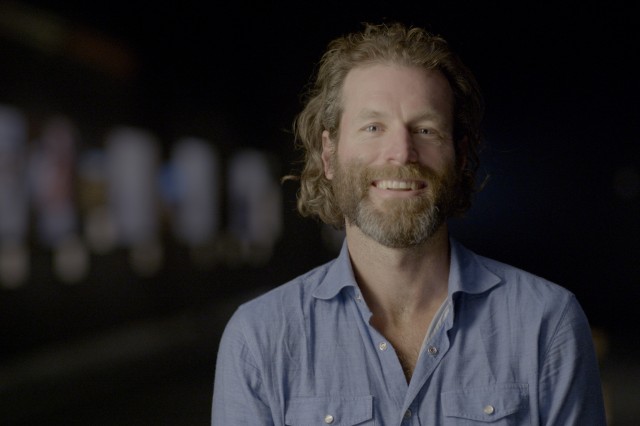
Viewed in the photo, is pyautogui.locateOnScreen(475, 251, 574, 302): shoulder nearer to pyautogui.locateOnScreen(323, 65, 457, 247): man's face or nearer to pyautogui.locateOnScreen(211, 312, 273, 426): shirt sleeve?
pyautogui.locateOnScreen(323, 65, 457, 247): man's face

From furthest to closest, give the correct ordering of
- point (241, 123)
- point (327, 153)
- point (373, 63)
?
point (241, 123) < point (327, 153) < point (373, 63)

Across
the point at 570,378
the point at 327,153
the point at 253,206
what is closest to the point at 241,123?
the point at 253,206

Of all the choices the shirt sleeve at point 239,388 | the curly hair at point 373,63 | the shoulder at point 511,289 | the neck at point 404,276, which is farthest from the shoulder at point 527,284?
the shirt sleeve at point 239,388

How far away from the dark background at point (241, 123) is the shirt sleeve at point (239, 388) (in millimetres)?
4871

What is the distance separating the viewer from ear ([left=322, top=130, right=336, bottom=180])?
7.10 feet

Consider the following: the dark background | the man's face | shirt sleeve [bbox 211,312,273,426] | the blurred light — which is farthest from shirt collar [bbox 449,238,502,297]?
the blurred light

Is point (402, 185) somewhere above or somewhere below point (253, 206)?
above

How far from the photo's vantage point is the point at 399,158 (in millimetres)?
1840

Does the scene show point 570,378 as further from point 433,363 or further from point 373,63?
point 373,63

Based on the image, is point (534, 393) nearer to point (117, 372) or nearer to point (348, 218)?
point (348, 218)

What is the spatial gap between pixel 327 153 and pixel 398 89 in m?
0.35

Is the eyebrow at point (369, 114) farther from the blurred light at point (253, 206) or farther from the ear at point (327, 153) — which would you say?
the blurred light at point (253, 206)

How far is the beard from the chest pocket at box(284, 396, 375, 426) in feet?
1.14

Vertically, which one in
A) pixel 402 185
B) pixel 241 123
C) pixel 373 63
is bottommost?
pixel 402 185
